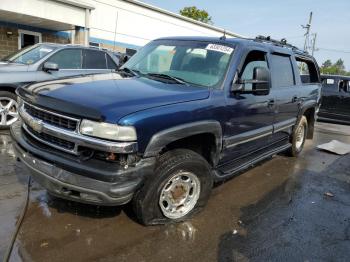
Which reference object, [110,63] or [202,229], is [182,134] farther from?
[110,63]

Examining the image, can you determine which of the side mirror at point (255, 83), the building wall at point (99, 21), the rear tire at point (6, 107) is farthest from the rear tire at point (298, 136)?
the building wall at point (99, 21)

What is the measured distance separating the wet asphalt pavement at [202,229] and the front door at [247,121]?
60 cm

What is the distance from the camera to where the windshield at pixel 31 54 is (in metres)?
7.47

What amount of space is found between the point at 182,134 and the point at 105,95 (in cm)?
78

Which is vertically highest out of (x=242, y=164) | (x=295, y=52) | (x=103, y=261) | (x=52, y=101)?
(x=295, y=52)

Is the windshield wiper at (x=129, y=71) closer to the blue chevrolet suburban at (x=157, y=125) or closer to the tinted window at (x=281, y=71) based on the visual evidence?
the blue chevrolet suburban at (x=157, y=125)

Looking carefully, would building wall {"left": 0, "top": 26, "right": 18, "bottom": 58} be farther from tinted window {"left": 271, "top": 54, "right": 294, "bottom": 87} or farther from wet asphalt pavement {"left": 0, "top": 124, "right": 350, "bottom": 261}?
tinted window {"left": 271, "top": 54, "right": 294, "bottom": 87}

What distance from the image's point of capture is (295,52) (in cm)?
633

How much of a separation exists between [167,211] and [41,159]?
131 centimetres

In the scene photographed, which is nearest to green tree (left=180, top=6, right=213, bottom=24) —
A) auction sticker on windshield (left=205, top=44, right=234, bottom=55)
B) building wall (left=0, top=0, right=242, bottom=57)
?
building wall (left=0, top=0, right=242, bottom=57)

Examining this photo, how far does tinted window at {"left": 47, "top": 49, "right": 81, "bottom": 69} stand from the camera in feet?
24.9

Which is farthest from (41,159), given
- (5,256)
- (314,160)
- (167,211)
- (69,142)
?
Result: (314,160)

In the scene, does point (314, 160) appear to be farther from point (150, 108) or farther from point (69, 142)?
point (69, 142)

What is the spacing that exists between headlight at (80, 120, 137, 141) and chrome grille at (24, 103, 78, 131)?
164 millimetres
